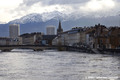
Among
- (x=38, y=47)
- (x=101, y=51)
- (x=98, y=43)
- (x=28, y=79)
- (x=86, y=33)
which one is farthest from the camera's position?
(x=86, y=33)

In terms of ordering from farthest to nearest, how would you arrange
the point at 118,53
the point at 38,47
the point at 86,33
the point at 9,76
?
1. the point at 86,33
2. the point at 38,47
3. the point at 118,53
4. the point at 9,76

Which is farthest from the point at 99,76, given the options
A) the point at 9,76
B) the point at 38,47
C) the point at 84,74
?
the point at 38,47

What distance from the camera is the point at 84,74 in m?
47.8

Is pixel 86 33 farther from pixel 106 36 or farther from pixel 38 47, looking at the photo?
pixel 106 36

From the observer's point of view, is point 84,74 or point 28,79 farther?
point 84,74

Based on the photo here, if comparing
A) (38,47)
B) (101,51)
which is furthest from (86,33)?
(101,51)

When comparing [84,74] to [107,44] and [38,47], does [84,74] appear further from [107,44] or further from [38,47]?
[38,47]

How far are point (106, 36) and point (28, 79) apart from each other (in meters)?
88.9

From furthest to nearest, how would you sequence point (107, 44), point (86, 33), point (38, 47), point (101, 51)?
point (86, 33), point (38, 47), point (107, 44), point (101, 51)

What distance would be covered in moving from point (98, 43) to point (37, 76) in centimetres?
9363

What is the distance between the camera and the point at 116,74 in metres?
47.5

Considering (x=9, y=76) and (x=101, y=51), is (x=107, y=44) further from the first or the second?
(x=9, y=76)

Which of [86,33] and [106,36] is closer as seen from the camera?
[106,36]

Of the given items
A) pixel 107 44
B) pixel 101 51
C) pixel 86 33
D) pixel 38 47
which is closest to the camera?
pixel 101 51
